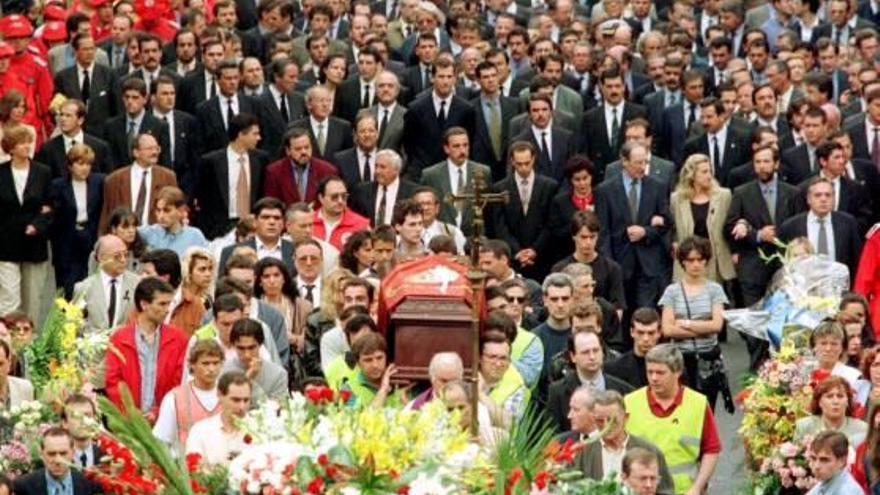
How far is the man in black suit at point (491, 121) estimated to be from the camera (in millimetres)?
31922

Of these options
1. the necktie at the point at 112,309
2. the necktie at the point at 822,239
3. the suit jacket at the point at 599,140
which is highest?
the suit jacket at the point at 599,140

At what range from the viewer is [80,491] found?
21484mm

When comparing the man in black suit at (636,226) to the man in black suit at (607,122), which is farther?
the man in black suit at (607,122)

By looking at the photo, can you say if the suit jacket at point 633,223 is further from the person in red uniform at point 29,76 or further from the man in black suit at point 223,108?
the person in red uniform at point 29,76

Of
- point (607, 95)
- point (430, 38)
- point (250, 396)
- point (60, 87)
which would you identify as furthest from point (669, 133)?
point (250, 396)

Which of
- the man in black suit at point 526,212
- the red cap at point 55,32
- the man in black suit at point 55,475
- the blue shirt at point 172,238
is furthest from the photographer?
the red cap at point 55,32

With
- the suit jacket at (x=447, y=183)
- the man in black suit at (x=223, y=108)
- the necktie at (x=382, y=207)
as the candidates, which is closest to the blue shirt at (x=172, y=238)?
the necktie at (x=382, y=207)

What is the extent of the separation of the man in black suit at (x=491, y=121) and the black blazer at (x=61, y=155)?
3.51 meters

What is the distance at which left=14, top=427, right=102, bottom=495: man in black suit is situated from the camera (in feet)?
70.1

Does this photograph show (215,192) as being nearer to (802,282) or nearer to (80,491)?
(802,282)

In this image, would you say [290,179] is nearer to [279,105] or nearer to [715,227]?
[279,105]

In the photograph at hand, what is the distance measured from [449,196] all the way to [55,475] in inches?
131

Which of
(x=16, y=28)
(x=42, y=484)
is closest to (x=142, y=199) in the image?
(x=16, y=28)

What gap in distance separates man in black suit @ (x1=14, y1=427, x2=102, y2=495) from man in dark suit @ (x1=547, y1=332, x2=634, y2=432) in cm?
345
